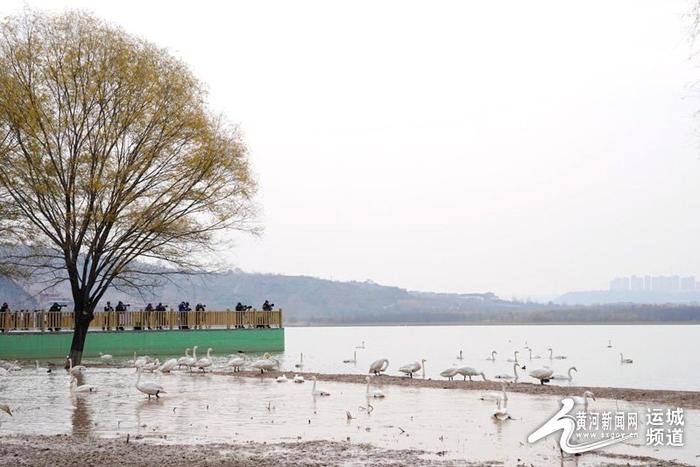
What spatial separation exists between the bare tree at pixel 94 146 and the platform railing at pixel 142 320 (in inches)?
Answer: 381

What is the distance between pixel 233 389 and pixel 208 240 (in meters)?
16.8

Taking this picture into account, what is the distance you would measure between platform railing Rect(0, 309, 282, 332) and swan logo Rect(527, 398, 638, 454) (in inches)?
1515

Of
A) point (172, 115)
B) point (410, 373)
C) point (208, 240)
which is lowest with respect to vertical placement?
→ point (410, 373)

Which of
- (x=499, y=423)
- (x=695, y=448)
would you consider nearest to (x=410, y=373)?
(x=499, y=423)

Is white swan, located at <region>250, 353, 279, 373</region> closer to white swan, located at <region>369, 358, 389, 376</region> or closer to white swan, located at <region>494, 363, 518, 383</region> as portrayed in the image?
white swan, located at <region>369, 358, 389, 376</region>

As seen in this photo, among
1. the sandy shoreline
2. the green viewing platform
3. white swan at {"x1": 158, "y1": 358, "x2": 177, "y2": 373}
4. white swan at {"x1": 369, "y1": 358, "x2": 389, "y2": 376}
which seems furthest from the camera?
the green viewing platform

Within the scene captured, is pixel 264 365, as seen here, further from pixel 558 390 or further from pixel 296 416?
pixel 296 416

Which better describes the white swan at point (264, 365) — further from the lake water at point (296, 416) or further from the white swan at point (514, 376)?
the white swan at point (514, 376)

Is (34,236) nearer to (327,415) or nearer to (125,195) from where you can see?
(125,195)

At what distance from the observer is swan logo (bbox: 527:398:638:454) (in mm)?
14148

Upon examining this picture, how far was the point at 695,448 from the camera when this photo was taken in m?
14.8

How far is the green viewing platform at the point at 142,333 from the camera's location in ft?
157

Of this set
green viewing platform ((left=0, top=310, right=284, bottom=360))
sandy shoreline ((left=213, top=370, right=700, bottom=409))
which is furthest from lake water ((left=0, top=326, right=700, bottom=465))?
green viewing platform ((left=0, top=310, right=284, bottom=360))

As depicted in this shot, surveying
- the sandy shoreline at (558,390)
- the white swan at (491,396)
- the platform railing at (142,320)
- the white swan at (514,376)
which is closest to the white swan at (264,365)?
the sandy shoreline at (558,390)
